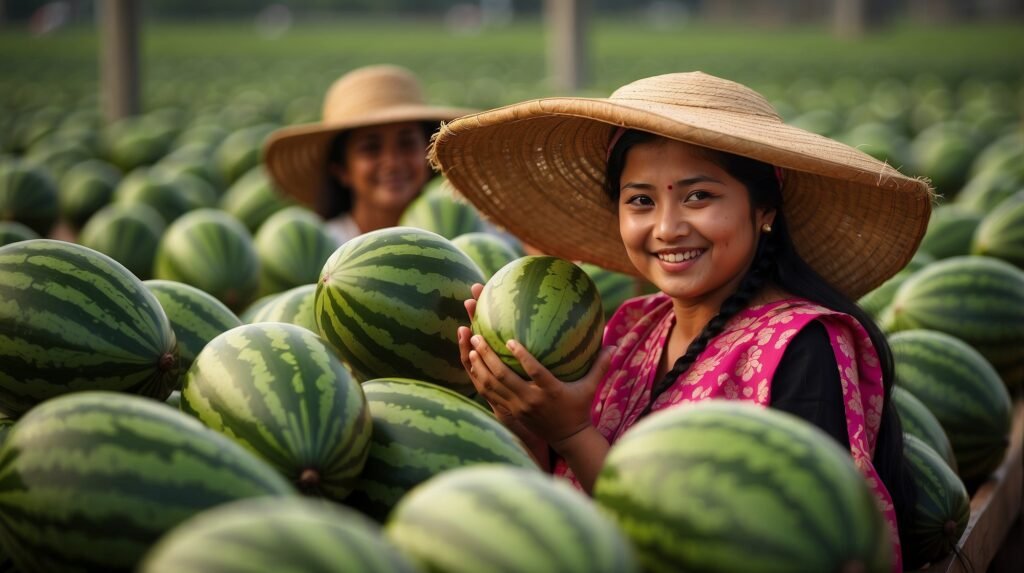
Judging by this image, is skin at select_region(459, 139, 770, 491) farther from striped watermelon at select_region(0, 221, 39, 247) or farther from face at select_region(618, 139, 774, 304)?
striped watermelon at select_region(0, 221, 39, 247)

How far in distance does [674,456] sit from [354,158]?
4.40 metres

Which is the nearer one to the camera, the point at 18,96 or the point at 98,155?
the point at 98,155

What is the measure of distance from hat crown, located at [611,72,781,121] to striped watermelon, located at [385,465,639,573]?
141 centimetres

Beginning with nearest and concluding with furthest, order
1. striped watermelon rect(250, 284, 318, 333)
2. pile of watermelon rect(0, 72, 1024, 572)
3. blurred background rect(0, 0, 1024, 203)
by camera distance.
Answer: pile of watermelon rect(0, 72, 1024, 572)
striped watermelon rect(250, 284, 318, 333)
blurred background rect(0, 0, 1024, 203)

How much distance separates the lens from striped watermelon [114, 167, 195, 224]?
709 centimetres

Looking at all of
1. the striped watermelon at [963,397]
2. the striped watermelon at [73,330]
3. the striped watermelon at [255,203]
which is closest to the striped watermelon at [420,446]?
the striped watermelon at [73,330]

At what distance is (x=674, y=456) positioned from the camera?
172cm

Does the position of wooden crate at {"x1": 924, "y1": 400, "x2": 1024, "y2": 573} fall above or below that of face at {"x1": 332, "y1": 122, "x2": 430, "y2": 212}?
below

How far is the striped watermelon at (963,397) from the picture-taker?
11.8 feet

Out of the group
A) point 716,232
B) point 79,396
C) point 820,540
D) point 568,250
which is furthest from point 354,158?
point 820,540

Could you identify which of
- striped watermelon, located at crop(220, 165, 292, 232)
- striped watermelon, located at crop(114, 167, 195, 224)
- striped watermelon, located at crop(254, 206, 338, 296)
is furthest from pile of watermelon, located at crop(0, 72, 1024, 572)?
striped watermelon, located at crop(220, 165, 292, 232)

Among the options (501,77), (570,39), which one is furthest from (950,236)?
(501,77)

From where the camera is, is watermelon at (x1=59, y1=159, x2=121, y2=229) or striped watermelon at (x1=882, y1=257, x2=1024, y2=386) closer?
striped watermelon at (x1=882, y1=257, x2=1024, y2=386)

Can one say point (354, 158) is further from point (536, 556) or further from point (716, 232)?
point (536, 556)
